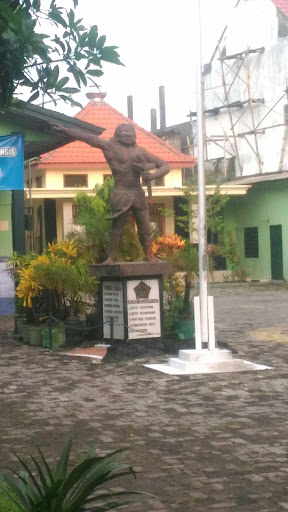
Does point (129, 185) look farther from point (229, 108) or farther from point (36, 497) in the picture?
point (229, 108)

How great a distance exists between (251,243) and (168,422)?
97.1ft

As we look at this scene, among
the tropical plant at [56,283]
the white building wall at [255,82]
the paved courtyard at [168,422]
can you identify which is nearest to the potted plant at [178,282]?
the paved courtyard at [168,422]

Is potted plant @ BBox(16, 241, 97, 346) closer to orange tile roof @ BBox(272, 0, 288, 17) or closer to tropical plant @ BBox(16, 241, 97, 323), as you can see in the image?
tropical plant @ BBox(16, 241, 97, 323)

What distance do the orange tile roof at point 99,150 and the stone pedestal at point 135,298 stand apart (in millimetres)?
21997

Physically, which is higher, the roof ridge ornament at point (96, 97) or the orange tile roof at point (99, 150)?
the roof ridge ornament at point (96, 97)

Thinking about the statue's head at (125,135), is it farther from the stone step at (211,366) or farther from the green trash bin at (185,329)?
the stone step at (211,366)

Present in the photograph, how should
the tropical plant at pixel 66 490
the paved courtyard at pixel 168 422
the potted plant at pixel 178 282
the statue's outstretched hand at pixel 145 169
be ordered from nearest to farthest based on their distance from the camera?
the tropical plant at pixel 66 490 → the paved courtyard at pixel 168 422 → the statue's outstretched hand at pixel 145 169 → the potted plant at pixel 178 282

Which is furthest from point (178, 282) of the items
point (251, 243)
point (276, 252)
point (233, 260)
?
point (251, 243)

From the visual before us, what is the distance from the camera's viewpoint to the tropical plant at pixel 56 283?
14.8m

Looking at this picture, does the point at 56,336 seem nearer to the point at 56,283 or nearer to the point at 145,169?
the point at 56,283

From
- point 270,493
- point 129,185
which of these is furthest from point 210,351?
point 270,493

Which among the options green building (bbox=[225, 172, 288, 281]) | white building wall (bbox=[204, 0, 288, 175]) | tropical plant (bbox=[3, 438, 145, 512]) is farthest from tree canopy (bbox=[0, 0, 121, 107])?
white building wall (bbox=[204, 0, 288, 175])

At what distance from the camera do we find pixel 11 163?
671 inches

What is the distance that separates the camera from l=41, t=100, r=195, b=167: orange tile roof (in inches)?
1469
